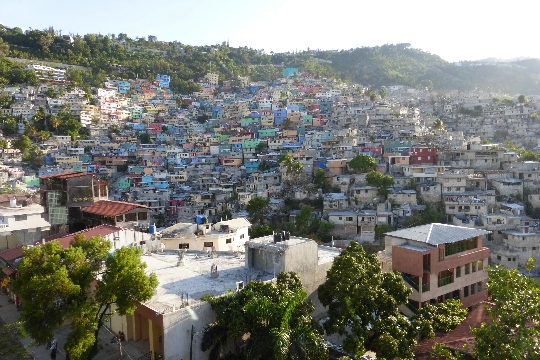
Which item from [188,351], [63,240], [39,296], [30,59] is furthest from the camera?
[30,59]

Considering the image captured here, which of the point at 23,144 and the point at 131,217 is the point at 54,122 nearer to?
the point at 23,144

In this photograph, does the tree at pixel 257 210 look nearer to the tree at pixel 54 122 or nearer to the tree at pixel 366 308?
the tree at pixel 366 308

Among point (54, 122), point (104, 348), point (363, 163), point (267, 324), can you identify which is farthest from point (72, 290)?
point (54, 122)

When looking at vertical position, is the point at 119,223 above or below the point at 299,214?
above

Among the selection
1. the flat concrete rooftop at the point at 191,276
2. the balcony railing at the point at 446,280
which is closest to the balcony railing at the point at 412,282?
the balcony railing at the point at 446,280

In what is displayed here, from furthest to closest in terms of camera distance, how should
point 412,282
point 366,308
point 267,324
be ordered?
point 412,282, point 366,308, point 267,324

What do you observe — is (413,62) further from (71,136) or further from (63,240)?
(63,240)

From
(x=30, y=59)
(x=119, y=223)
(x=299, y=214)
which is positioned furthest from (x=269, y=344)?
(x=30, y=59)

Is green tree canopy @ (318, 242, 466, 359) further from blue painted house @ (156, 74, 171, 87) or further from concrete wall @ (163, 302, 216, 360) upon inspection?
blue painted house @ (156, 74, 171, 87)
